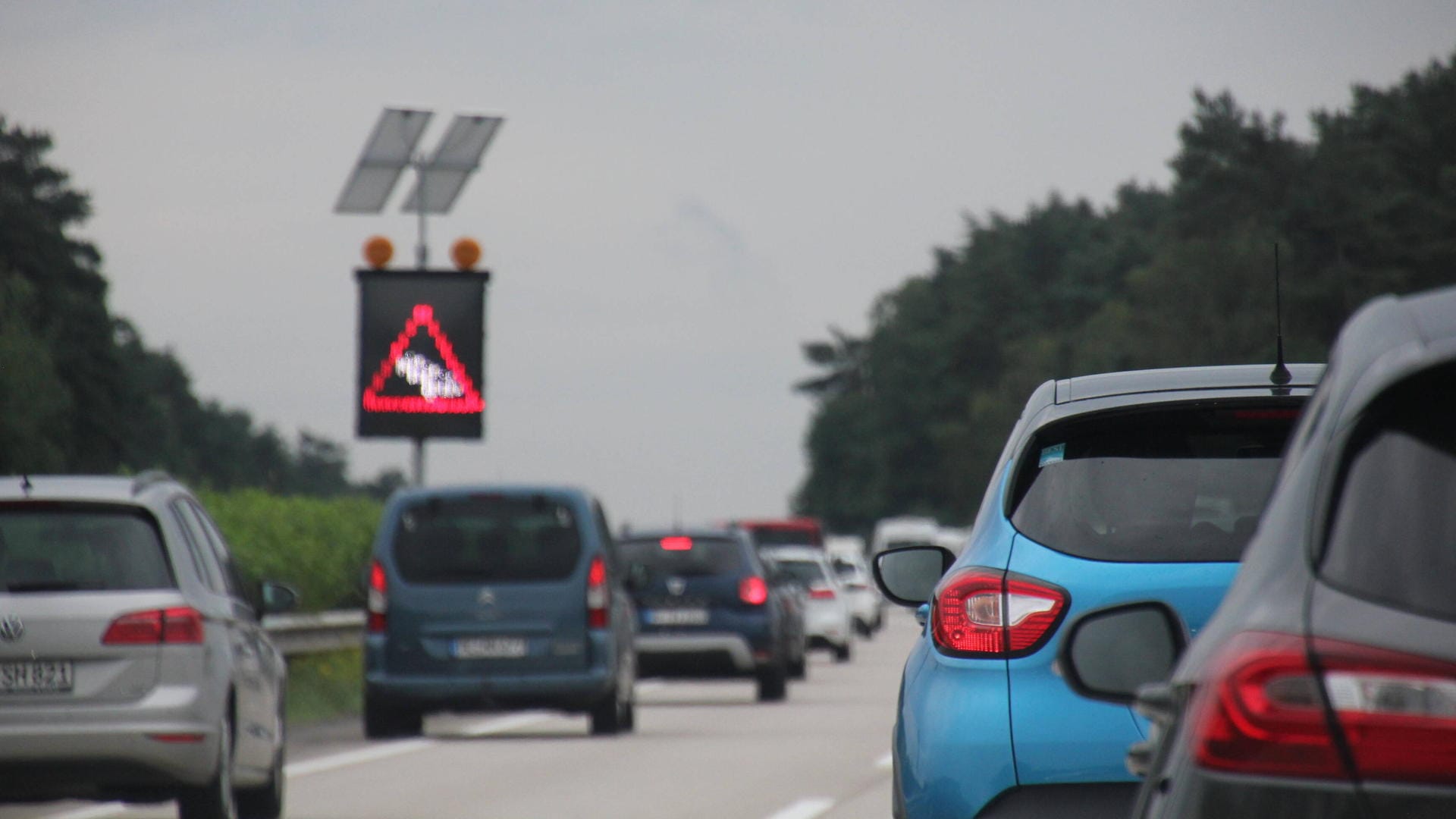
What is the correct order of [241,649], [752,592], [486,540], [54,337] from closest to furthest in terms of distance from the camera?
1. [241,649]
2. [486,540]
3. [752,592]
4. [54,337]

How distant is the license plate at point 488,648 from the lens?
19.0 metres

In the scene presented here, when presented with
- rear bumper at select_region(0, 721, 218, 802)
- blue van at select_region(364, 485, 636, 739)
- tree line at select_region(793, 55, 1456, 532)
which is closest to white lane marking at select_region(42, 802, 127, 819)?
rear bumper at select_region(0, 721, 218, 802)

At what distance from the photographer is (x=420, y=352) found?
27.2 m

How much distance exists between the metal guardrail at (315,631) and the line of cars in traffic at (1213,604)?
53.7 feet

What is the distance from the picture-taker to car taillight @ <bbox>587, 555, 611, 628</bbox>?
1917cm

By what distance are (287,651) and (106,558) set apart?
12.5 m

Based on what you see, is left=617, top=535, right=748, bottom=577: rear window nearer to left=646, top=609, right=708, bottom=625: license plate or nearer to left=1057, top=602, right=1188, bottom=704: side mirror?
left=646, top=609, right=708, bottom=625: license plate

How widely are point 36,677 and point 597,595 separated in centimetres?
858

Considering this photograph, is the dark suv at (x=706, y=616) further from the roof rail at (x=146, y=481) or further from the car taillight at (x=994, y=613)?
the car taillight at (x=994, y=613)

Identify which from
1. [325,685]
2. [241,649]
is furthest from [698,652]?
[241,649]

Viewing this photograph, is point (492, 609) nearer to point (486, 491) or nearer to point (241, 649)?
point (486, 491)

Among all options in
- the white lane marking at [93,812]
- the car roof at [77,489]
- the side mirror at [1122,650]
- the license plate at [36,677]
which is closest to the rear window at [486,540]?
the white lane marking at [93,812]

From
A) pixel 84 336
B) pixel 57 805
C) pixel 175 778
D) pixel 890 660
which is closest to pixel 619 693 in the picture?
pixel 57 805

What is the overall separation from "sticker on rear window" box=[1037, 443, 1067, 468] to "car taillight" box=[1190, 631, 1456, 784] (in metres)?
3.19
